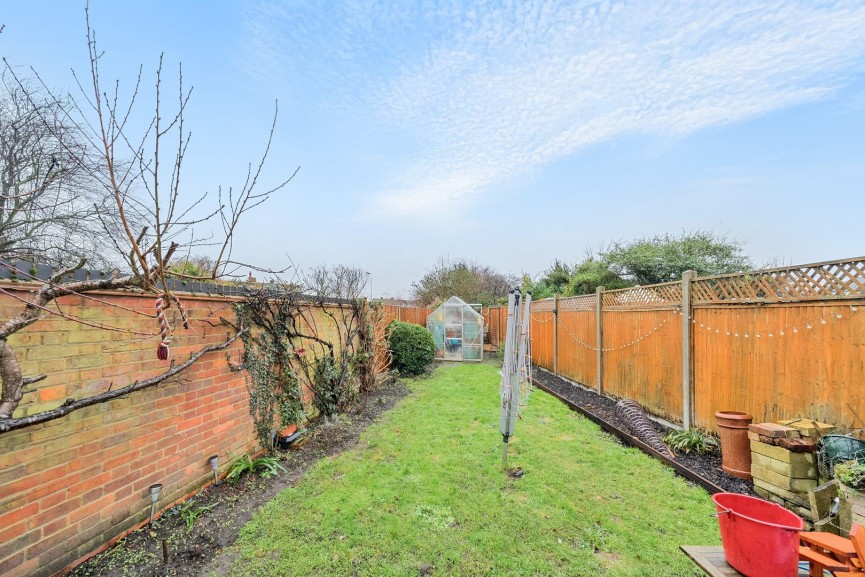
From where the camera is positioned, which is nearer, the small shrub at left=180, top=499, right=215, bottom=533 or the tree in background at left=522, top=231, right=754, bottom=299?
the small shrub at left=180, top=499, right=215, bottom=533

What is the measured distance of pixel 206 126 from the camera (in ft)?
10.7

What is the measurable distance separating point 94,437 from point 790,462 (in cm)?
533

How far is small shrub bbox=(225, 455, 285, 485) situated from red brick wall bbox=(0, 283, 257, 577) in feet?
0.76

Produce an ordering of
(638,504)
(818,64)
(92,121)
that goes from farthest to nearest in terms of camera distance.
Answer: (818,64) → (638,504) → (92,121)

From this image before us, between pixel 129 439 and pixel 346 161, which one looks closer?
pixel 129 439

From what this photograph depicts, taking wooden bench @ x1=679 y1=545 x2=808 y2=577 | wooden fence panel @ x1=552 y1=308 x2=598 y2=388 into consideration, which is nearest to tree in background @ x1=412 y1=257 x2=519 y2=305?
wooden fence panel @ x1=552 y1=308 x2=598 y2=388

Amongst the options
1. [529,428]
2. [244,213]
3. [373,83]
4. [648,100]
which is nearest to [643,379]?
[529,428]

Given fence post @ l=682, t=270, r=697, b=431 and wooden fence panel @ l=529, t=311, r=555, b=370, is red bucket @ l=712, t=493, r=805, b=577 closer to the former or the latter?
fence post @ l=682, t=270, r=697, b=431

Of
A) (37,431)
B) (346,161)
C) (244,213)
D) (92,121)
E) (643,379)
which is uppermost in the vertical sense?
(346,161)

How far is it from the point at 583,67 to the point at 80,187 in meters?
9.40

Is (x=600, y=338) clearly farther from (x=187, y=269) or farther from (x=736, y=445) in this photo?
(x=187, y=269)

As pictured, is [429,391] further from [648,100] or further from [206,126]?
[648,100]

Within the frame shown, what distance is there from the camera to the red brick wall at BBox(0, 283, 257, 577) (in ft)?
6.31

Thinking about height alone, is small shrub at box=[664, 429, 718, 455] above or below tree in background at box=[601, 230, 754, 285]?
below
